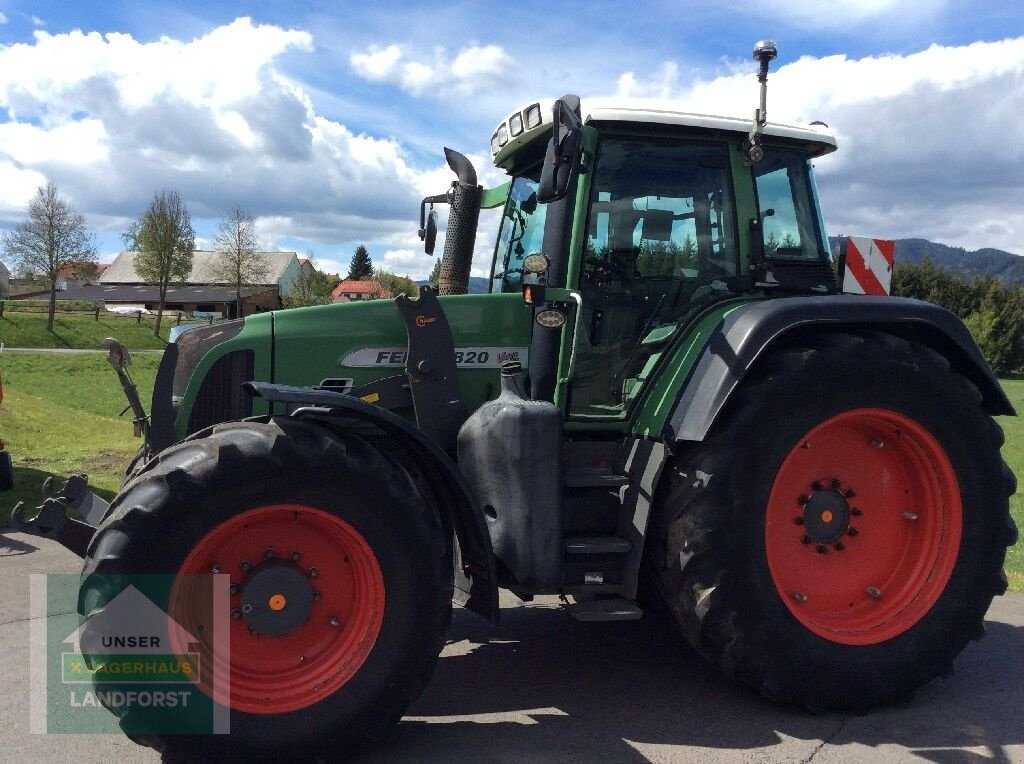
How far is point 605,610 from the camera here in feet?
12.3

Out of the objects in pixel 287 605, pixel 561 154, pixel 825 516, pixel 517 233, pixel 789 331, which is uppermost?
pixel 561 154

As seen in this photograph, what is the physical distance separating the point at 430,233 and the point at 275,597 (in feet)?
8.38

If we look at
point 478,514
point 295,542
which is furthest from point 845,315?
point 295,542

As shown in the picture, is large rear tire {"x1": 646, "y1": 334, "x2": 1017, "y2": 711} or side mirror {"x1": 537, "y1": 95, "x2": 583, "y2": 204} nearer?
side mirror {"x1": 537, "y1": 95, "x2": 583, "y2": 204}

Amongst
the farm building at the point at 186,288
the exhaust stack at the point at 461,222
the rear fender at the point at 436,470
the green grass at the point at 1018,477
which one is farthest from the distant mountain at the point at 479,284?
the farm building at the point at 186,288

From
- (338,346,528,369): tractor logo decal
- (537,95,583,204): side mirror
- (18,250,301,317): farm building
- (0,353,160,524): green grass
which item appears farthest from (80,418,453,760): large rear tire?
(18,250,301,317): farm building

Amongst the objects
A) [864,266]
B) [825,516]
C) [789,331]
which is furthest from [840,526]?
[864,266]

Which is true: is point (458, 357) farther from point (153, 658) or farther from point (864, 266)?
point (864, 266)

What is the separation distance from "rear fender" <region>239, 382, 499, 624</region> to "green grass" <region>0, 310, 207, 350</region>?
114ft

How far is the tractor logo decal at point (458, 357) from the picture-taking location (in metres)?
4.06

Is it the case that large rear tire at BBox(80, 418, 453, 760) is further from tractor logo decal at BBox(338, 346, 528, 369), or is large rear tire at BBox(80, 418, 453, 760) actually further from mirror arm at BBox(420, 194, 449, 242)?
mirror arm at BBox(420, 194, 449, 242)

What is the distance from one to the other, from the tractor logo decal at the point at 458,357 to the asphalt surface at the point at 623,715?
1.52 m

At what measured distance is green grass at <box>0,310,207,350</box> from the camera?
37.3 meters

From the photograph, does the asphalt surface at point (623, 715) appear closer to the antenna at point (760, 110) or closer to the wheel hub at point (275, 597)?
the wheel hub at point (275, 597)
